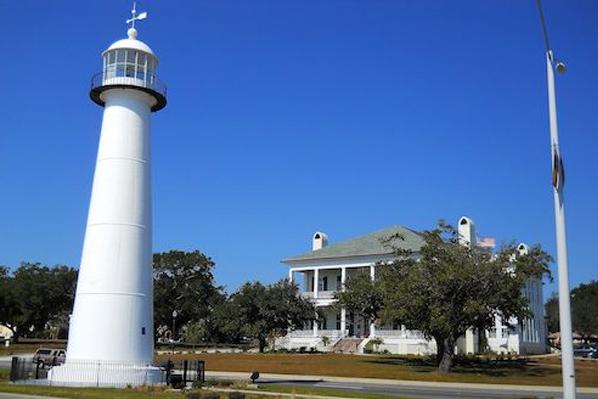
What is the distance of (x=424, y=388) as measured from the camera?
1203 inches

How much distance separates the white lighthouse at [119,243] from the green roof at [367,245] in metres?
39.9

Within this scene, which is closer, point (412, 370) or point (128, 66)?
point (128, 66)

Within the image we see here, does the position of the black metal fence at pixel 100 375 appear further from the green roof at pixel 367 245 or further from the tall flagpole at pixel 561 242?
the green roof at pixel 367 245

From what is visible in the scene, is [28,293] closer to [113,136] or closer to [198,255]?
[198,255]

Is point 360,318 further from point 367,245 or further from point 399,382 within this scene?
point 399,382

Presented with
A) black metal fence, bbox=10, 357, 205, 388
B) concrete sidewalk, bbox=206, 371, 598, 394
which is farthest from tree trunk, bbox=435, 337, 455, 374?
black metal fence, bbox=10, 357, 205, 388

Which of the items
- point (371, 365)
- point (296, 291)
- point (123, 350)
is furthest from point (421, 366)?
point (123, 350)

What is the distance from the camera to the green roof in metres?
66.1

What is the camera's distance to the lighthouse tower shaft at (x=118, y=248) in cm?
2666

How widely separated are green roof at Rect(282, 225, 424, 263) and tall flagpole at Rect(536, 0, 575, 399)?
51.4 meters

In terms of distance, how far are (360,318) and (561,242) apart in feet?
180

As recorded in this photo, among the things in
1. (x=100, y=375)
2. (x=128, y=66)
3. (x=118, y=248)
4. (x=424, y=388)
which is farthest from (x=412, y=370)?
(x=128, y=66)

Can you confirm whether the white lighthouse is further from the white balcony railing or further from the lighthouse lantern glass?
the white balcony railing

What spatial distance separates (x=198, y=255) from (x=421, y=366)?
153 feet
